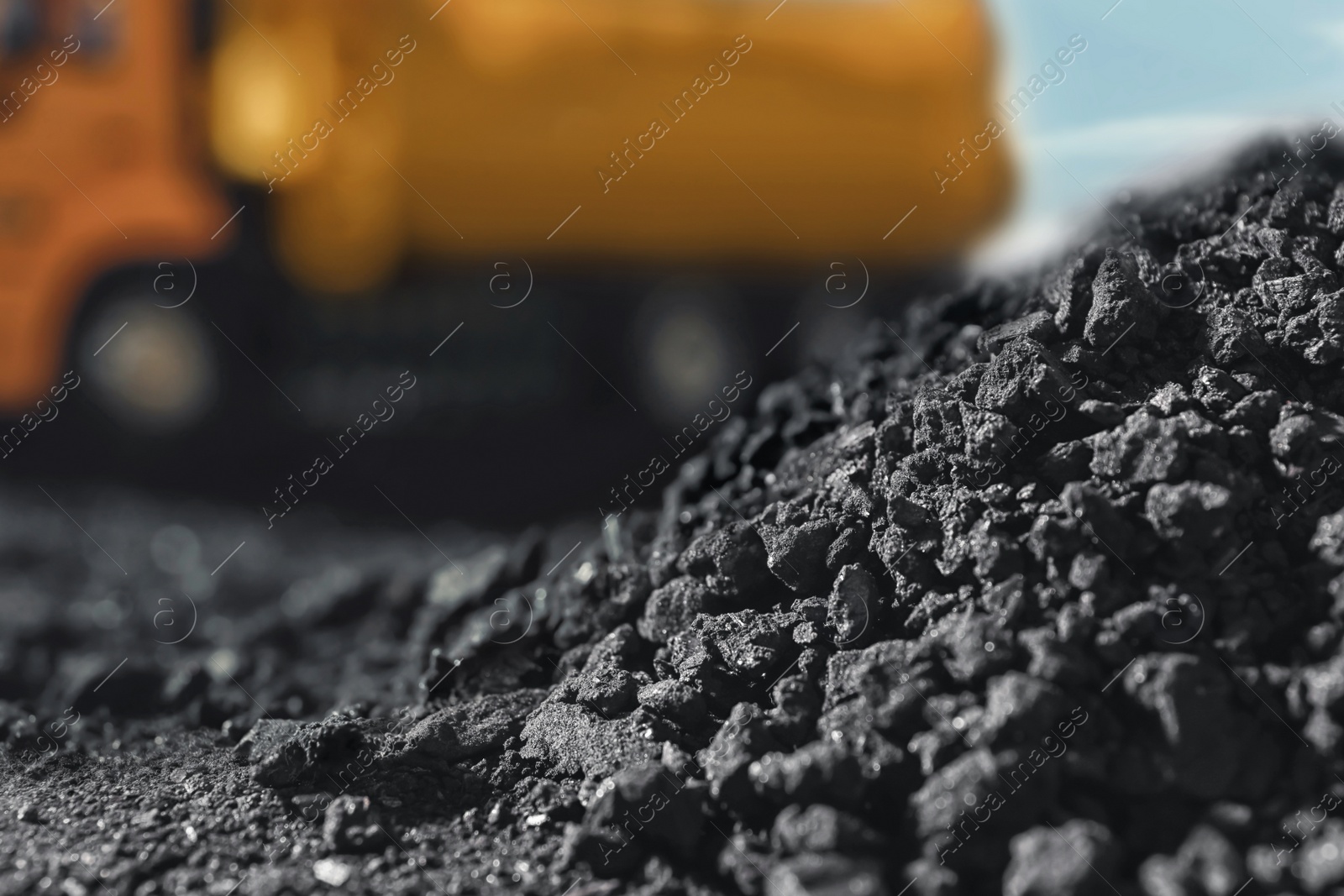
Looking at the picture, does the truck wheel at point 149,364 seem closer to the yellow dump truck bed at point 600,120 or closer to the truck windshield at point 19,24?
the yellow dump truck bed at point 600,120

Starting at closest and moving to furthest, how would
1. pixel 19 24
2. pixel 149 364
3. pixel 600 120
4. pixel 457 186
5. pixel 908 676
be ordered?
pixel 908 676 → pixel 19 24 → pixel 600 120 → pixel 457 186 → pixel 149 364

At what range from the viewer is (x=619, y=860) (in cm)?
203

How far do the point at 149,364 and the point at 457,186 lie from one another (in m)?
2.35

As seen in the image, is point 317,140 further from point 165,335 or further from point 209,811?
point 209,811

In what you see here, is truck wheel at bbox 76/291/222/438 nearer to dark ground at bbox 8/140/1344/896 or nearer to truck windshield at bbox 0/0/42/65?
truck windshield at bbox 0/0/42/65

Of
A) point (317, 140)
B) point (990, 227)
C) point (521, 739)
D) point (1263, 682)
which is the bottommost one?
point (1263, 682)

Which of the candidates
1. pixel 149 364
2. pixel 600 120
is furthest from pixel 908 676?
pixel 149 364

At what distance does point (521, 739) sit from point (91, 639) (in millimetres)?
2432

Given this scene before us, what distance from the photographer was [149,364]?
6180mm

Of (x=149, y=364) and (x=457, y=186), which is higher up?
(x=149, y=364)

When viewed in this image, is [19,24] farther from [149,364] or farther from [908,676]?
[908,676]

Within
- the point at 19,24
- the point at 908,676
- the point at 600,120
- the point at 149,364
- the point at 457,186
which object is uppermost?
the point at 19,24

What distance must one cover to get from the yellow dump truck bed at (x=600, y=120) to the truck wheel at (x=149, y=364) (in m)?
0.96

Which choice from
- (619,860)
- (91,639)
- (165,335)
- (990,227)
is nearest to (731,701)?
(619,860)
